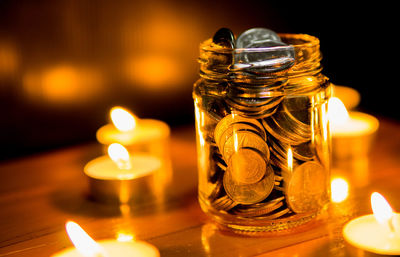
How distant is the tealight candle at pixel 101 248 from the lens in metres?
0.66

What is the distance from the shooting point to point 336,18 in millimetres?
1445

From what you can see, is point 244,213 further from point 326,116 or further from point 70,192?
point 70,192

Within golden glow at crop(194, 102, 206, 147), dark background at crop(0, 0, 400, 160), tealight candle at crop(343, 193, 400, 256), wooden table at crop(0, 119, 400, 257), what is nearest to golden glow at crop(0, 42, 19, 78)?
dark background at crop(0, 0, 400, 160)

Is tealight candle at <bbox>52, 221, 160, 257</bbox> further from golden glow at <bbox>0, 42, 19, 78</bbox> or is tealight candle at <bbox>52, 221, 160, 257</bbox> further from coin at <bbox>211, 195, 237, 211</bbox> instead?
golden glow at <bbox>0, 42, 19, 78</bbox>

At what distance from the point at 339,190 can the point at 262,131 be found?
0.25m

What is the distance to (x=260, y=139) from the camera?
703 mm

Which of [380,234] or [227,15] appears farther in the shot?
[227,15]

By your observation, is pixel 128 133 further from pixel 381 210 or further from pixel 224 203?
pixel 381 210

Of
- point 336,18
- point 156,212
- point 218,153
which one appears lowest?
point 156,212

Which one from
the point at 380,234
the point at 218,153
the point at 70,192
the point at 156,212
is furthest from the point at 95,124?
the point at 380,234

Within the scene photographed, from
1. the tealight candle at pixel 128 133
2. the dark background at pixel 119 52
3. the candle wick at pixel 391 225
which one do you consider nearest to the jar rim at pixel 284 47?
the candle wick at pixel 391 225

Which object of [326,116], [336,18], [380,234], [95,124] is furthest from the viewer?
[336,18]

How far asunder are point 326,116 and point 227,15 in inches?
22.9

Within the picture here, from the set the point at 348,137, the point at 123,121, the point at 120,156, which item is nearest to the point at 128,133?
the point at 123,121
